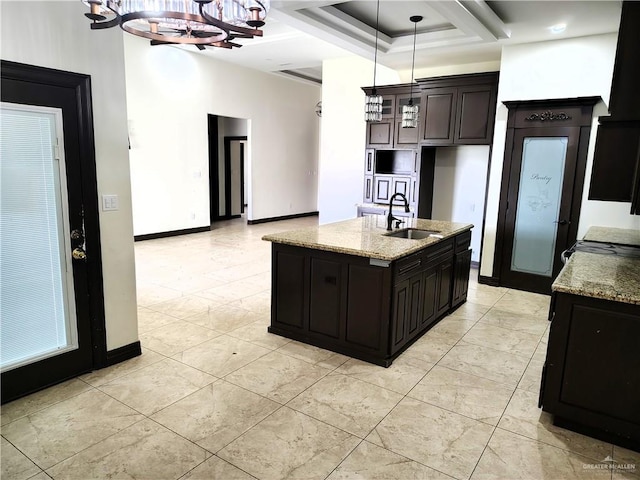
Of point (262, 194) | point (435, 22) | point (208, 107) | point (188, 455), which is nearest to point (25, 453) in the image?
point (188, 455)

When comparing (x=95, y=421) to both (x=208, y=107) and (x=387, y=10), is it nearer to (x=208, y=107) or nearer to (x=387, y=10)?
(x=387, y=10)

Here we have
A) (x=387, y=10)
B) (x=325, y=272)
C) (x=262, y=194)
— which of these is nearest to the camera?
(x=325, y=272)

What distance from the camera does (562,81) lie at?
4.86m

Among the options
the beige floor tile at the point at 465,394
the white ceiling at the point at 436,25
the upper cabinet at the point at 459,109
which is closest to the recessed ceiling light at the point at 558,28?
the white ceiling at the point at 436,25

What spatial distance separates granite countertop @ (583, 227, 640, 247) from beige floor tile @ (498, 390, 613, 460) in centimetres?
186

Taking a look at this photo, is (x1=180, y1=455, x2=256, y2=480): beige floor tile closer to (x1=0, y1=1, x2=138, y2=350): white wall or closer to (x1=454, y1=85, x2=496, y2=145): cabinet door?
(x1=0, y1=1, x2=138, y2=350): white wall

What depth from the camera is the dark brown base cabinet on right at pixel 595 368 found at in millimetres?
2244

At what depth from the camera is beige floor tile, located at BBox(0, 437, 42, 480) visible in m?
2.03

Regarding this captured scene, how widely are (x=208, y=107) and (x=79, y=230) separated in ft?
20.3

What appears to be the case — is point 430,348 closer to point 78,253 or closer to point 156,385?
point 156,385

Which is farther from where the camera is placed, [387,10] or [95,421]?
[387,10]

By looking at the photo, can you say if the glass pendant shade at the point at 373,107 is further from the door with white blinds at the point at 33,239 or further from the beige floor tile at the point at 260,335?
the door with white blinds at the point at 33,239

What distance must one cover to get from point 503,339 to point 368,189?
3654mm

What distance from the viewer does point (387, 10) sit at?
15.5 feet
